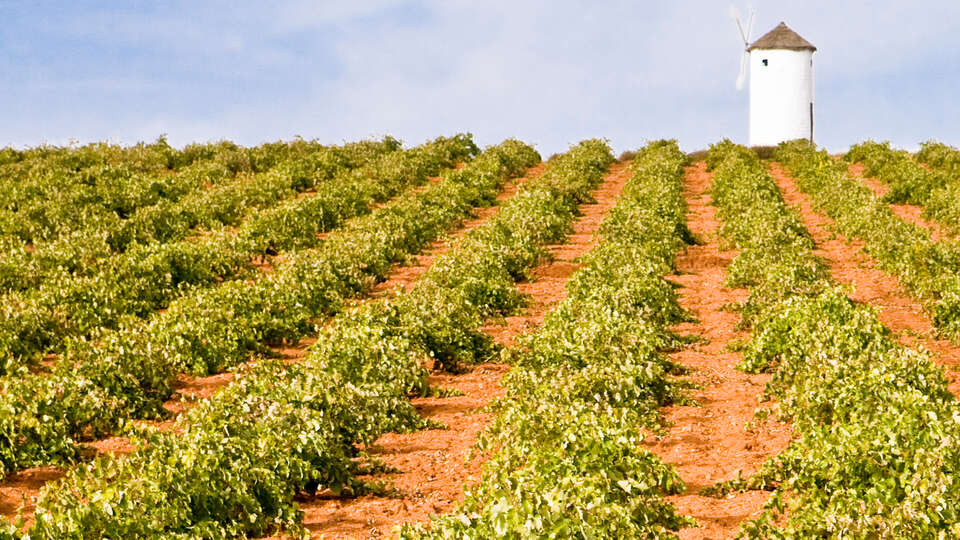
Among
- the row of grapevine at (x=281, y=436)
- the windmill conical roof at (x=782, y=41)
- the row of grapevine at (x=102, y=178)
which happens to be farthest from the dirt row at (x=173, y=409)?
the windmill conical roof at (x=782, y=41)

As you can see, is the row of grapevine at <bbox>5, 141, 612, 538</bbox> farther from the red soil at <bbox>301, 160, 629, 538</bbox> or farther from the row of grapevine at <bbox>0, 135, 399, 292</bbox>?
the row of grapevine at <bbox>0, 135, 399, 292</bbox>

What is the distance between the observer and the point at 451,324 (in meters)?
17.3

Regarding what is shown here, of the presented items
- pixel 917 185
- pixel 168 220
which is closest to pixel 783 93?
pixel 917 185

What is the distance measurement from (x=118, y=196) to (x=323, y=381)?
2413 centimetres

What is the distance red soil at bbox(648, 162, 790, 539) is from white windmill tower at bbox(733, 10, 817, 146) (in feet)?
136

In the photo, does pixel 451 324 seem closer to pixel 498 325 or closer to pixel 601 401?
pixel 498 325

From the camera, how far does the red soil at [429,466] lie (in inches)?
415

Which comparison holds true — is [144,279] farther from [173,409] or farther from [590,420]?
[590,420]

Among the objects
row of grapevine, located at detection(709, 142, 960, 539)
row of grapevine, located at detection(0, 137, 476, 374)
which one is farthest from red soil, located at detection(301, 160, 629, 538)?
row of grapevine, located at detection(0, 137, 476, 374)

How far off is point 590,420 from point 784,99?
180ft

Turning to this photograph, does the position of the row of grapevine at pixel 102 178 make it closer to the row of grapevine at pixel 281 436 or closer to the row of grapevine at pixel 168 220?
the row of grapevine at pixel 168 220

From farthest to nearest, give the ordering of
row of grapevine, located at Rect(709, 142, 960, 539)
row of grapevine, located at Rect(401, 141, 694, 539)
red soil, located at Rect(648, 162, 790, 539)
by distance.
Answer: red soil, located at Rect(648, 162, 790, 539) → row of grapevine, located at Rect(709, 142, 960, 539) → row of grapevine, located at Rect(401, 141, 694, 539)

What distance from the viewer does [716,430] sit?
13.1 metres

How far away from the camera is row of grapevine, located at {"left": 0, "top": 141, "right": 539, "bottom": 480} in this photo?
1262cm
